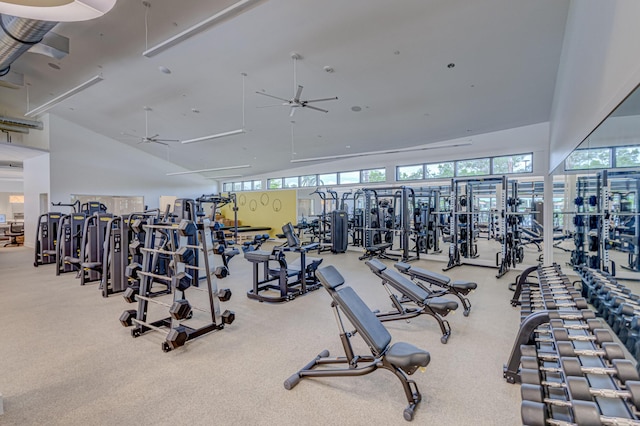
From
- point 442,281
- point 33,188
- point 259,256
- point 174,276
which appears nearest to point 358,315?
point 174,276

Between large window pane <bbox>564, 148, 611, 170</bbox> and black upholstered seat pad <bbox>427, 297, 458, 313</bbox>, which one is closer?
black upholstered seat pad <bbox>427, 297, 458, 313</bbox>

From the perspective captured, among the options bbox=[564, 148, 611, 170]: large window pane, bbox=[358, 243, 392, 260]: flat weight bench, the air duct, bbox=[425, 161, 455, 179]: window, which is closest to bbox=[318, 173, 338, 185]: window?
bbox=[425, 161, 455, 179]: window

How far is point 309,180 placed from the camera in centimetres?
1143

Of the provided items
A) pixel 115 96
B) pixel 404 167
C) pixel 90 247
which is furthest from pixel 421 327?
pixel 115 96

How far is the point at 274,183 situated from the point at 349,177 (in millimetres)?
3928

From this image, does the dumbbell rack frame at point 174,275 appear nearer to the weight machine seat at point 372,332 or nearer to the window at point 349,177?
the weight machine seat at point 372,332

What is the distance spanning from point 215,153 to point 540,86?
9227 mm

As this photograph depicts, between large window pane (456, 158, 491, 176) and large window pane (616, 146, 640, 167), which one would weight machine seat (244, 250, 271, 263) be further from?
large window pane (456, 158, 491, 176)

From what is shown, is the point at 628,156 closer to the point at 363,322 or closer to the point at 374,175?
the point at 363,322

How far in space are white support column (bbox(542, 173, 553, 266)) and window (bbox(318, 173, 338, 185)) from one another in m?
6.03

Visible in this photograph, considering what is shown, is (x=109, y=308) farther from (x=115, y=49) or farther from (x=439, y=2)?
(x=439, y=2)

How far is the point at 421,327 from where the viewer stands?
3207mm

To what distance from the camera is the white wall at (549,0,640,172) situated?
1.63 metres

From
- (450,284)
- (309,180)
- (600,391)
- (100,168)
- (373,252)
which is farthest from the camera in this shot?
(309,180)
